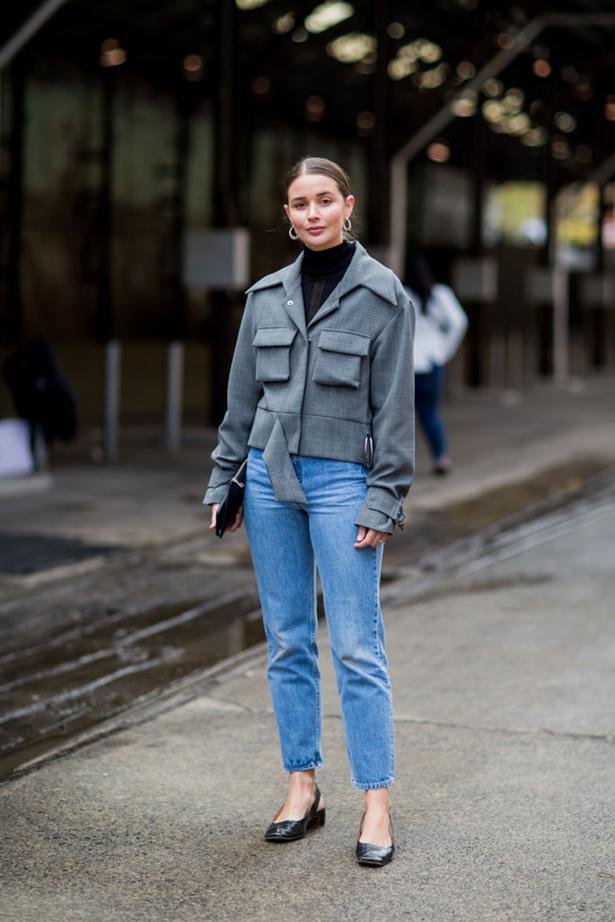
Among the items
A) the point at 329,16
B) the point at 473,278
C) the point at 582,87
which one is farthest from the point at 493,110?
the point at 473,278

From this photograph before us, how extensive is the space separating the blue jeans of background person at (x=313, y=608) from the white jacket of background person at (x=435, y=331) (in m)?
8.35

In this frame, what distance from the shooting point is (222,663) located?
689cm

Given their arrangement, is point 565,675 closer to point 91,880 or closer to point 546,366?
point 91,880

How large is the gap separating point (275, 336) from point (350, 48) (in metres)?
22.7

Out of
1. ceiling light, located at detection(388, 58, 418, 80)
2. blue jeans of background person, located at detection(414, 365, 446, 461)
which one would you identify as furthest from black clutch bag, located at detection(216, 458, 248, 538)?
ceiling light, located at detection(388, 58, 418, 80)

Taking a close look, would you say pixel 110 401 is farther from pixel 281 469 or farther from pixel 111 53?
pixel 111 53

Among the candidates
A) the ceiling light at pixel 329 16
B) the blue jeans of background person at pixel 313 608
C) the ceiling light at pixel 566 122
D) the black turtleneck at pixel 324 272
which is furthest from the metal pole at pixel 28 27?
the ceiling light at pixel 566 122

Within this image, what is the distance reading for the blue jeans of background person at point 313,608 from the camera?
4.37 meters

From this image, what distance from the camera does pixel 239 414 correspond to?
4.55 m

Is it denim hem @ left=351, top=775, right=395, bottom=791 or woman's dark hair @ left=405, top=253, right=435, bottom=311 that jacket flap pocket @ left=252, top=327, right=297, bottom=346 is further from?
woman's dark hair @ left=405, top=253, right=435, bottom=311

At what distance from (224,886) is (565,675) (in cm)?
273

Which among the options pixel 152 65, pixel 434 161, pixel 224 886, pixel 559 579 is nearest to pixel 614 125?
pixel 434 161

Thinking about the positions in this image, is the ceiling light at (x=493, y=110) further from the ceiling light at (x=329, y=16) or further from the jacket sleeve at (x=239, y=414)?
the jacket sleeve at (x=239, y=414)

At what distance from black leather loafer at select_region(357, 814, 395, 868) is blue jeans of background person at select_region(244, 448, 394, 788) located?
6.6 inches
